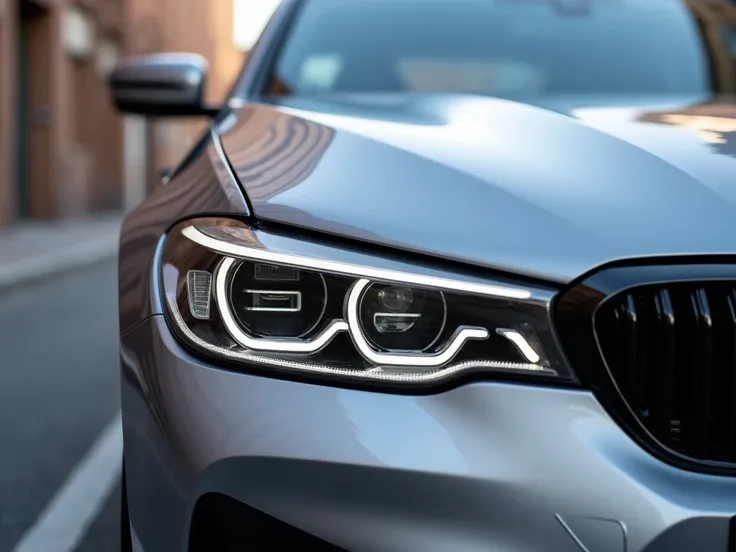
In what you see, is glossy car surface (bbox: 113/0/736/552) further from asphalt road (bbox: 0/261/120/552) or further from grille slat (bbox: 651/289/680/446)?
asphalt road (bbox: 0/261/120/552)

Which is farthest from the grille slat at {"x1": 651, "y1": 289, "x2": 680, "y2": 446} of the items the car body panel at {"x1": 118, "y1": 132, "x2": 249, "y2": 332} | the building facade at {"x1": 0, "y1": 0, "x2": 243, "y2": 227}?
the building facade at {"x1": 0, "y1": 0, "x2": 243, "y2": 227}

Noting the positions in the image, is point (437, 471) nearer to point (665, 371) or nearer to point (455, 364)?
point (455, 364)

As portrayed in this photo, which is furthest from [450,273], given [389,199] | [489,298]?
[389,199]

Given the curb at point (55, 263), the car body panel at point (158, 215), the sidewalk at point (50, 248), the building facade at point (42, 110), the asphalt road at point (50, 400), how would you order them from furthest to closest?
the building facade at point (42, 110) < the sidewalk at point (50, 248) < the curb at point (55, 263) < the asphalt road at point (50, 400) < the car body panel at point (158, 215)

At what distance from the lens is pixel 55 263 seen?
11414mm

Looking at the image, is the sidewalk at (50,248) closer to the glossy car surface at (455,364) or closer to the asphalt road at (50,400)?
the asphalt road at (50,400)

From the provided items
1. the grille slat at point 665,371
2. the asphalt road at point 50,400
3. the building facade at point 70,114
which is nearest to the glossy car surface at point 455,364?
the grille slat at point 665,371

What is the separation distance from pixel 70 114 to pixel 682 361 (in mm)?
22041

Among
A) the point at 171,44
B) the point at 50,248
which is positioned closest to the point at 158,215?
the point at 50,248

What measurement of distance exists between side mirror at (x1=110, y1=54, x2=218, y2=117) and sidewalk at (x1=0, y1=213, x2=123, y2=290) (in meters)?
6.75

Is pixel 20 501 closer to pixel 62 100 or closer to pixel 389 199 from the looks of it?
pixel 389 199

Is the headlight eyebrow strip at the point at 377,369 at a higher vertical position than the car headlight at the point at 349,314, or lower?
lower

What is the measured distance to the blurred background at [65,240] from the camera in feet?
11.0

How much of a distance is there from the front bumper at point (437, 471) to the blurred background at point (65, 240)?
1667 mm
